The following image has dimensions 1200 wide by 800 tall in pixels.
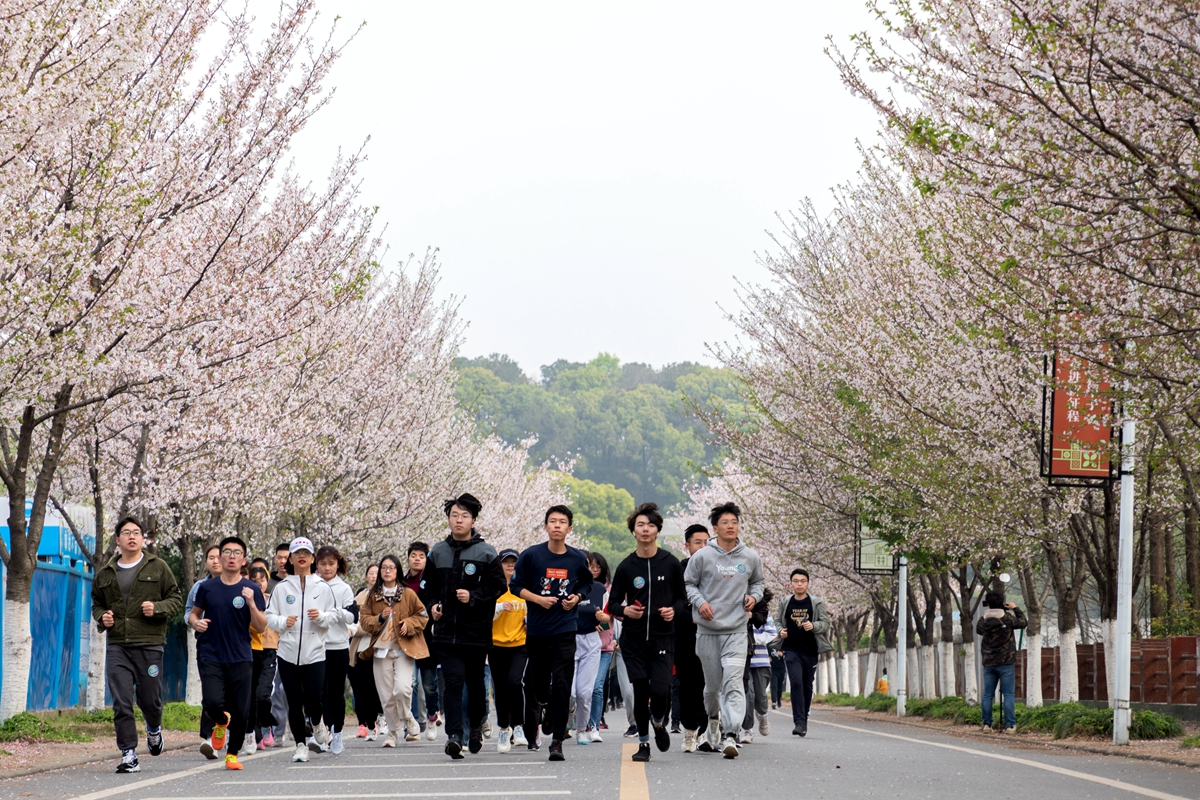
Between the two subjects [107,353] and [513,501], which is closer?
[107,353]

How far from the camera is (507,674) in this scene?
40.2 feet

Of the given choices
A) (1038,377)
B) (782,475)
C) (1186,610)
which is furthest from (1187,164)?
(782,475)

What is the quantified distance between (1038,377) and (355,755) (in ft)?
29.3

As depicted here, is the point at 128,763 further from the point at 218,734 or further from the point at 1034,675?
the point at 1034,675

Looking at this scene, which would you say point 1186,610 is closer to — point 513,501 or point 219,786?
point 219,786

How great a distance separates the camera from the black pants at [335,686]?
44.3 ft

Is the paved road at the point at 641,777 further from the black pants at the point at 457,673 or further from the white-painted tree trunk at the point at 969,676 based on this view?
the white-painted tree trunk at the point at 969,676

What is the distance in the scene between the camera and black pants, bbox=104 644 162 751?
11.6 meters

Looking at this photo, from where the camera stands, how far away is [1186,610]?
2381 cm

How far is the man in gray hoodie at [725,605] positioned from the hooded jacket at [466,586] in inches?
63.8

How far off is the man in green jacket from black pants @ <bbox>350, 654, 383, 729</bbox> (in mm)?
3517

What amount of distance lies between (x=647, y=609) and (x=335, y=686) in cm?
373

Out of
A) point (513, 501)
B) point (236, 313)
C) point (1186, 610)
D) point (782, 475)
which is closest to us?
point (236, 313)

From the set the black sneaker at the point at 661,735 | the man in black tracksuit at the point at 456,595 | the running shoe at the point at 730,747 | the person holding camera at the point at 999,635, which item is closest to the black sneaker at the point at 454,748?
the man in black tracksuit at the point at 456,595
